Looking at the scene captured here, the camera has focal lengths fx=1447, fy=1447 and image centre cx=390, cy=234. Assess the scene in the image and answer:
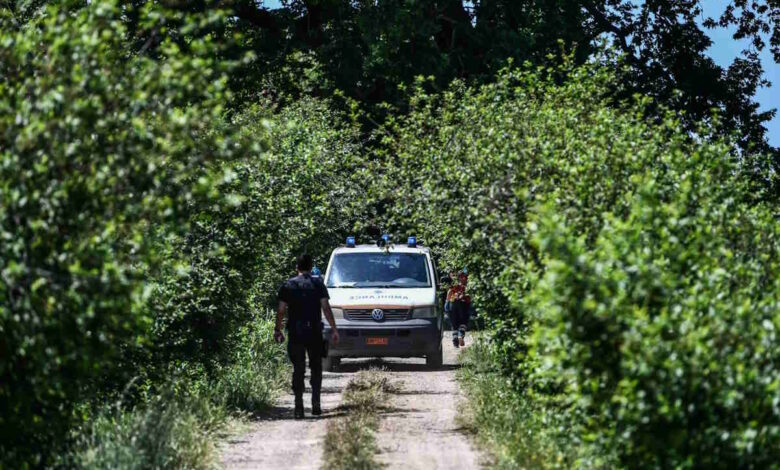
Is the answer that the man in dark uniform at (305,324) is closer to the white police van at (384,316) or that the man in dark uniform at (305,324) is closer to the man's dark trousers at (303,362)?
the man's dark trousers at (303,362)

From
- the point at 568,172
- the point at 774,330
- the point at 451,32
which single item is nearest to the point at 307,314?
the point at 568,172

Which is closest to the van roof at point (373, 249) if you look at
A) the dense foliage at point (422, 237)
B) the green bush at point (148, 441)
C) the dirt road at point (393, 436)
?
the dirt road at point (393, 436)

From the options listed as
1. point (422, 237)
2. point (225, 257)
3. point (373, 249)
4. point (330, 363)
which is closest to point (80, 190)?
point (225, 257)

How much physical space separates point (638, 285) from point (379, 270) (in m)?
15.9

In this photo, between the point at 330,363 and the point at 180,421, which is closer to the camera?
the point at 180,421

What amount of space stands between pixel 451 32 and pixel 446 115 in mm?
15865

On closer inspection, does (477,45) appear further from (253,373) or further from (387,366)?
(253,373)

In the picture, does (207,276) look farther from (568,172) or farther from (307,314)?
(568,172)

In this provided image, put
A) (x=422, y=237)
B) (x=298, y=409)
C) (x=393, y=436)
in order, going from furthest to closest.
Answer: (x=422, y=237)
(x=298, y=409)
(x=393, y=436)

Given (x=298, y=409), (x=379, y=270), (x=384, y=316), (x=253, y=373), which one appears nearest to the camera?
(x=298, y=409)

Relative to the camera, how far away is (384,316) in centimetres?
2264

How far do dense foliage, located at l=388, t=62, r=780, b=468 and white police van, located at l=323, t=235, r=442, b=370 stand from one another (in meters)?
8.85

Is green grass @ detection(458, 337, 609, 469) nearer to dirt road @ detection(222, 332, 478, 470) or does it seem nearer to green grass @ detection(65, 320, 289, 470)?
dirt road @ detection(222, 332, 478, 470)

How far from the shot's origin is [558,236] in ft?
27.1
